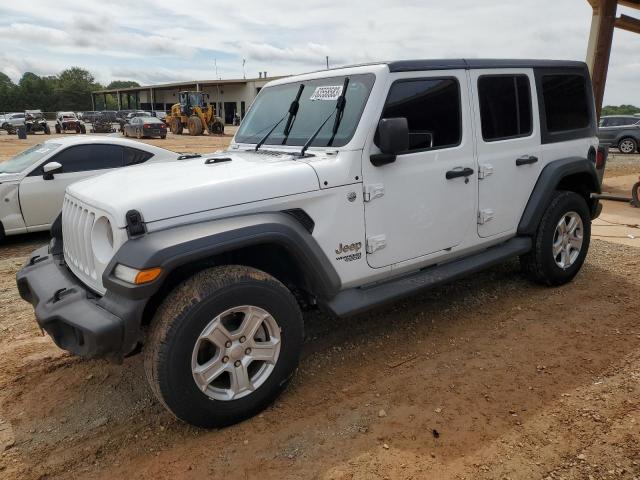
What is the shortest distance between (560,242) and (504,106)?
4.82ft

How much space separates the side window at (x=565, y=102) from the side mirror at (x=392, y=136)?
2.03 m

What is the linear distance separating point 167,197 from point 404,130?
1469 millimetres

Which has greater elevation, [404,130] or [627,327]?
[404,130]

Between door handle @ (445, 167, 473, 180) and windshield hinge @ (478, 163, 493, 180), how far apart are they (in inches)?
5.3

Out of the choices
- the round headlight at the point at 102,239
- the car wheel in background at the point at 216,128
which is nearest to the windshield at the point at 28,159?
the round headlight at the point at 102,239

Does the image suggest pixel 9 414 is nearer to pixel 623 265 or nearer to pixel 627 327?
pixel 627 327

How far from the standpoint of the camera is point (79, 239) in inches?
117

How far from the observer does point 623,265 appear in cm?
548

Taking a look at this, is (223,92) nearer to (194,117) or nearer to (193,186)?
(194,117)

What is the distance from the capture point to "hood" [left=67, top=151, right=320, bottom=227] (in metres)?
2.59

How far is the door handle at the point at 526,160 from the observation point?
4.18 meters

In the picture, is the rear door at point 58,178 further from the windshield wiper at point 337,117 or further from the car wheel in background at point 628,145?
the car wheel in background at point 628,145

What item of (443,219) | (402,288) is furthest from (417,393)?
(443,219)

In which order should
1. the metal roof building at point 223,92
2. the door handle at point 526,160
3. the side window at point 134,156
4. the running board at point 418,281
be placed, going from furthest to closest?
the metal roof building at point 223,92 → the side window at point 134,156 → the door handle at point 526,160 → the running board at point 418,281
